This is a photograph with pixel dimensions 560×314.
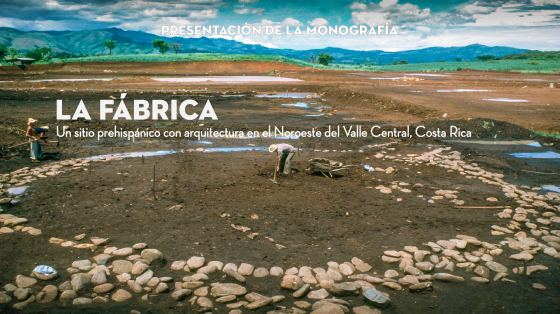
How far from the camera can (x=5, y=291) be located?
15.3 ft

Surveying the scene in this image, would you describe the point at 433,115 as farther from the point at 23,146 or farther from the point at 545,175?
the point at 23,146

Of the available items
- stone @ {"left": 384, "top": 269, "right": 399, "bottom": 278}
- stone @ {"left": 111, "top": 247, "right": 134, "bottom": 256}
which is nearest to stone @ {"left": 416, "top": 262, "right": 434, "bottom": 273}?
stone @ {"left": 384, "top": 269, "right": 399, "bottom": 278}

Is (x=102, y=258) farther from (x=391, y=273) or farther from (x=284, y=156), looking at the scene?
(x=284, y=156)

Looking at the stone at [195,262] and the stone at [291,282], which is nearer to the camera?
the stone at [291,282]

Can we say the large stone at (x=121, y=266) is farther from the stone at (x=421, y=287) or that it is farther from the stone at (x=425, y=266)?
the stone at (x=425, y=266)

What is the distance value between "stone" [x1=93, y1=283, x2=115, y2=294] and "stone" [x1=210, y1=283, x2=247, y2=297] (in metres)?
1.35

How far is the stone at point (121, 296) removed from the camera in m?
4.67

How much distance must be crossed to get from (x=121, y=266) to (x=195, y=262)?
1.06 metres

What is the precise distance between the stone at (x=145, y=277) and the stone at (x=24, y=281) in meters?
1.35

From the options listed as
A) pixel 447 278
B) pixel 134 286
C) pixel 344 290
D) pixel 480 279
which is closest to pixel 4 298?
pixel 134 286

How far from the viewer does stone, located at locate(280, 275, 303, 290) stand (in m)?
5.01

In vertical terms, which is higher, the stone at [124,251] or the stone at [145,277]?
the stone at [124,251]

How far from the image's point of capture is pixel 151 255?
5.64 metres

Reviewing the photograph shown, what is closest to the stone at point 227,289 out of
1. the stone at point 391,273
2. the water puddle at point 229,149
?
the stone at point 391,273
